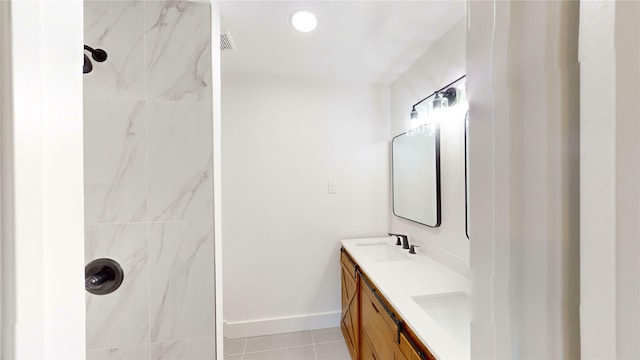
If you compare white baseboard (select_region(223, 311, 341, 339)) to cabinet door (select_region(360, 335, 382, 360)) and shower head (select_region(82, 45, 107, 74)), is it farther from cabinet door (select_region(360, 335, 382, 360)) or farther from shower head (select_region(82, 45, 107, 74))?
shower head (select_region(82, 45, 107, 74))

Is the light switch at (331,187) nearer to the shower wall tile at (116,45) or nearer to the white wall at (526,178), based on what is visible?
the shower wall tile at (116,45)

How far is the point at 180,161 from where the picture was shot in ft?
3.90

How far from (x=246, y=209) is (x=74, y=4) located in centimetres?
199

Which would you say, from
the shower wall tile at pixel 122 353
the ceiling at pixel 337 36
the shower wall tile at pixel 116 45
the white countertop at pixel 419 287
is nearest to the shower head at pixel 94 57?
the shower wall tile at pixel 116 45

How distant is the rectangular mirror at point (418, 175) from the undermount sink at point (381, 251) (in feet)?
0.93

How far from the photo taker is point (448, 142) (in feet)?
5.01

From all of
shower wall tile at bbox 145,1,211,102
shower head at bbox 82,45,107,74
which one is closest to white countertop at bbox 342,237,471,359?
shower wall tile at bbox 145,1,211,102

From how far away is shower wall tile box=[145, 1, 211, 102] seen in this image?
3.81ft

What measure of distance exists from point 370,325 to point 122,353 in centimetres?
122

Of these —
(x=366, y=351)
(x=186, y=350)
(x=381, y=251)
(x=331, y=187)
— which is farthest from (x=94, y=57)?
(x=381, y=251)

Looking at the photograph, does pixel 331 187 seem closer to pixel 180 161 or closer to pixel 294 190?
pixel 294 190

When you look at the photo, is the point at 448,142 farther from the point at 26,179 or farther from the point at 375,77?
the point at 26,179

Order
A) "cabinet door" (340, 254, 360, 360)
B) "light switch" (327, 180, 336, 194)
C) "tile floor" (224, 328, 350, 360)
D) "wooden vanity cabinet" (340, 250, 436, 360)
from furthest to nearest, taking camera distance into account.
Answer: "light switch" (327, 180, 336, 194) < "tile floor" (224, 328, 350, 360) < "cabinet door" (340, 254, 360, 360) < "wooden vanity cabinet" (340, 250, 436, 360)

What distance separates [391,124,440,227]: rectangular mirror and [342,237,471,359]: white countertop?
31 centimetres
